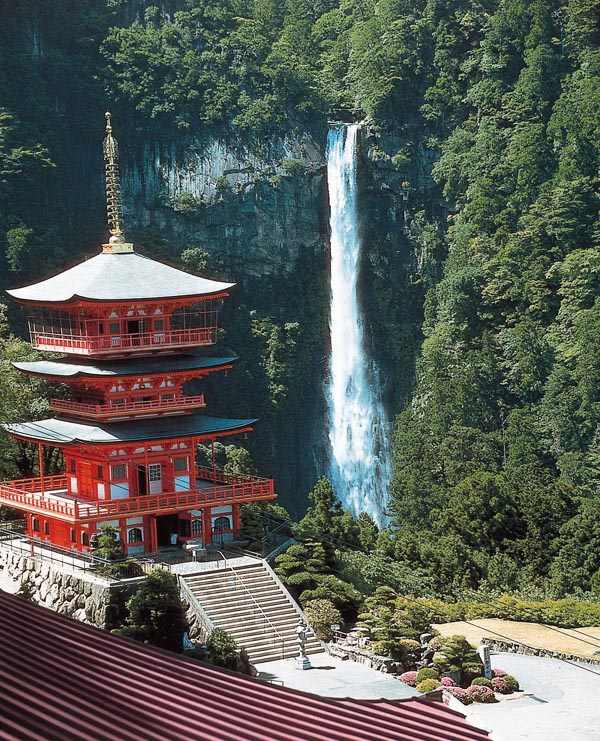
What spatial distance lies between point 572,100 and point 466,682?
46255 mm

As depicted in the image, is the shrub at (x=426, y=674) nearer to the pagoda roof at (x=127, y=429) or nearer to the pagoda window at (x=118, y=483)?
the pagoda roof at (x=127, y=429)

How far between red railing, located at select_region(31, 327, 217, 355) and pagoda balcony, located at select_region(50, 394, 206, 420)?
1.38 m

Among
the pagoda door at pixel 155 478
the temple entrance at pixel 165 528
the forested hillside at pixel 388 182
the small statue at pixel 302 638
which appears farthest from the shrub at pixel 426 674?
the forested hillside at pixel 388 182

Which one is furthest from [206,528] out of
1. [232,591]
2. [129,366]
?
[129,366]

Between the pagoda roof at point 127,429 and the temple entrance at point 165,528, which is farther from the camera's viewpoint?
the temple entrance at point 165,528

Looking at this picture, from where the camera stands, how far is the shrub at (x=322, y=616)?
34719mm

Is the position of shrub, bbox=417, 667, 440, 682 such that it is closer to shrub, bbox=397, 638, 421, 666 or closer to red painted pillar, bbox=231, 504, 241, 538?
shrub, bbox=397, 638, 421, 666

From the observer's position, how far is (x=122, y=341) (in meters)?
39.2

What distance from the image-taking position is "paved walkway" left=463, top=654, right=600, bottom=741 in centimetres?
2823

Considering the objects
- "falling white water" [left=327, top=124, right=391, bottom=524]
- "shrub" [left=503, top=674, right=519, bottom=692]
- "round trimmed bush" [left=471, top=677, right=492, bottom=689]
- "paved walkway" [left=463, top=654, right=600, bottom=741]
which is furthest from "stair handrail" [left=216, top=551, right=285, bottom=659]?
"falling white water" [left=327, top=124, right=391, bottom=524]

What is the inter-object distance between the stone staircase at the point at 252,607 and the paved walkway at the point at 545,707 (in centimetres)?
475

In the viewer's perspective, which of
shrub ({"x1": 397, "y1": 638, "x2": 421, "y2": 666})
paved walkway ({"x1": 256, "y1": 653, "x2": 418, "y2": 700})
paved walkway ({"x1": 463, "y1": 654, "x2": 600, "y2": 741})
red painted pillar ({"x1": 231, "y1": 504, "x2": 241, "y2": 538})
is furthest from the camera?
red painted pillar ({"x1": 231, "y1": 504, "x2": 241, "y2": 538})

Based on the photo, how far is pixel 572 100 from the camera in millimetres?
73438

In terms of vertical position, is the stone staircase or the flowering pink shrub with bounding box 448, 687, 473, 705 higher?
the stone staircase
